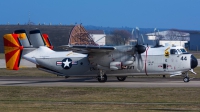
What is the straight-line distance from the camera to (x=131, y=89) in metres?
27.3

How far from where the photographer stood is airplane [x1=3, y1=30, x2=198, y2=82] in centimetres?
3188

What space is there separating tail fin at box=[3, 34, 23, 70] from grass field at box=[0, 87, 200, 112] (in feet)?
12.8

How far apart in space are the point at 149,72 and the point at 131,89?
5399mm

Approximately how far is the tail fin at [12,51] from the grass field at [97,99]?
390cm

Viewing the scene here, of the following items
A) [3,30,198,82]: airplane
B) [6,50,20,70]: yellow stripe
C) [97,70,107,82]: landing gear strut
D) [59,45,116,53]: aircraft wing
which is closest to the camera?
[59,45,116,53]: aircraft wing

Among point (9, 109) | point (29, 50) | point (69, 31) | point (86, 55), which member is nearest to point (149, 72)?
point (86, 55)

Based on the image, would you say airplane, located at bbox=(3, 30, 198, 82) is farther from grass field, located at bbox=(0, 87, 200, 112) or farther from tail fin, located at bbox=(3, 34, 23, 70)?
grass field, located at bbox=(0, 87, 200, 112)

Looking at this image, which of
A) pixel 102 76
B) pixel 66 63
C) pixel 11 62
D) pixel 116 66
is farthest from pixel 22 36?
pixel 116 66

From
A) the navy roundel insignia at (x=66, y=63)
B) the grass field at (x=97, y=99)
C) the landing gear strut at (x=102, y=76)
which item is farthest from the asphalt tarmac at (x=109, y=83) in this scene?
the grass field at (x=97, y=99)

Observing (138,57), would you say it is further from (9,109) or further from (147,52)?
(9,109)

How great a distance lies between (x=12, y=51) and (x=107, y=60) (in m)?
6.64

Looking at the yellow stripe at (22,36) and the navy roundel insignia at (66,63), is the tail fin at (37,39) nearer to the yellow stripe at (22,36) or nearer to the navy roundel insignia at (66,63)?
the yellow stripe at (22,36)

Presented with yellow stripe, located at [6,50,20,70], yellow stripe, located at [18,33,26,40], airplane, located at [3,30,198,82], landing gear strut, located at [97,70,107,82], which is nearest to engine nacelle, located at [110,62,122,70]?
airplane, located at [3,30,198,82]

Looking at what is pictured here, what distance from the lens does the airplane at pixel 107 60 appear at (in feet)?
105
